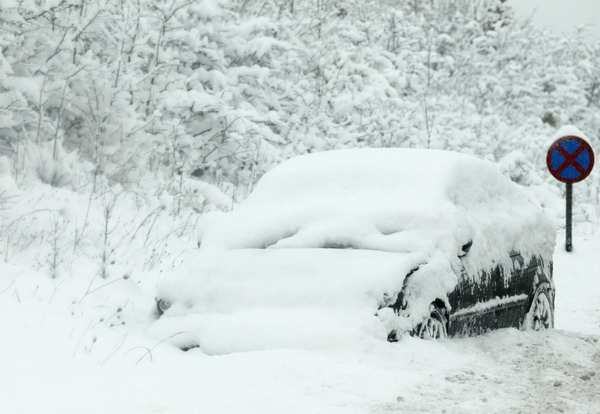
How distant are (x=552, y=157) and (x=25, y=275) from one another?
9.64 m

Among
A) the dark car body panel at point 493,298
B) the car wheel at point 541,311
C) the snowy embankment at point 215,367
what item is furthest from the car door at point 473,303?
the car wheel at point 541,311

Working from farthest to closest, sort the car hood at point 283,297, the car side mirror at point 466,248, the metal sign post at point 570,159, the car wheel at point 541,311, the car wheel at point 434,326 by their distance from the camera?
the metal sign post at point 570,159 < the car wheel at point 541,311 < the car side mirror at point 466,248 < the car wheel at point 434,326 < the car hood at point 283,297

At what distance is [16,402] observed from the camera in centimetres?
466

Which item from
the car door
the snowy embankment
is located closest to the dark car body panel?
the car door

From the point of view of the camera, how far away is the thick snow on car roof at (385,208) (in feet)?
21.1

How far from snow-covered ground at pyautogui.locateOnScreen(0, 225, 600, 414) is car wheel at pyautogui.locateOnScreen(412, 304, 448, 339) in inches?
3.9

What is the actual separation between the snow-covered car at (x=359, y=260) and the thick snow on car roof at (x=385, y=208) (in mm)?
12

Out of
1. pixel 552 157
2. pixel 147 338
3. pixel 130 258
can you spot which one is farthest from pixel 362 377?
pixel 552 157

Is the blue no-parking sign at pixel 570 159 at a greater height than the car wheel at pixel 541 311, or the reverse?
the blue no-parking sign at pixel 570 159

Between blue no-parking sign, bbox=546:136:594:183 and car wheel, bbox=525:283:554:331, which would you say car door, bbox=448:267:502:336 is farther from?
blue no-parking sign, bbox=546:136:594:183

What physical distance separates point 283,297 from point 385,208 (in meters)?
1.12

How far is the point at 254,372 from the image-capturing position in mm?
5242

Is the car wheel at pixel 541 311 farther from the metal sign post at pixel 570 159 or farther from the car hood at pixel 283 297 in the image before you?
the metal sign post at pixel 570 159

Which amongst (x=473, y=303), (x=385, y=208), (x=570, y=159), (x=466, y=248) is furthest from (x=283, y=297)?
(x=570, y=159)
